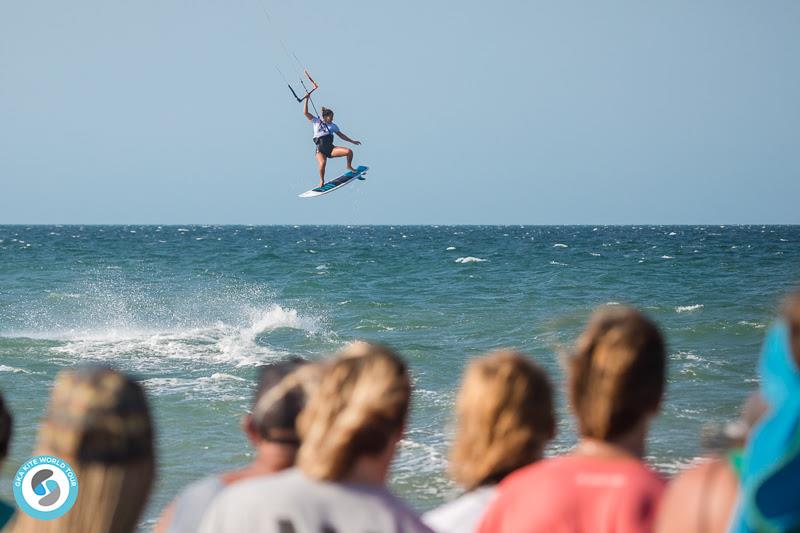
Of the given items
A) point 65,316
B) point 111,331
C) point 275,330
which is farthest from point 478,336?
point 65,316

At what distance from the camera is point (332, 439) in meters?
2.21

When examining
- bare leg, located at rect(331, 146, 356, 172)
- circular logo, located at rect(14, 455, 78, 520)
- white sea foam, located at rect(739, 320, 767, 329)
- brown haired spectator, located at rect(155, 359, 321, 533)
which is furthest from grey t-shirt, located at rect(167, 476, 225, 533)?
white sea foam, located at rect(739, 320, 767, 329)

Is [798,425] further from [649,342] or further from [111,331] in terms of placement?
[111,331]

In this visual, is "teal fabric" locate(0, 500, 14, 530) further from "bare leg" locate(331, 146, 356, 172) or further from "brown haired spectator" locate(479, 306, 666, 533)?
"bare leg" locate(331, 146, 356, 172)

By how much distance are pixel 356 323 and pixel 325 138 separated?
25.2ft

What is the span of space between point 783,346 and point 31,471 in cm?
208

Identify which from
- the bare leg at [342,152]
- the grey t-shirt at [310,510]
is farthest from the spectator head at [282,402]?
the bare leg at [342,152]

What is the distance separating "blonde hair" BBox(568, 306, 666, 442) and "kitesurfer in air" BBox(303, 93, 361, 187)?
10455mm

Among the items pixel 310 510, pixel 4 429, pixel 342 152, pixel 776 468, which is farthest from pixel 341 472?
pixel 342 152

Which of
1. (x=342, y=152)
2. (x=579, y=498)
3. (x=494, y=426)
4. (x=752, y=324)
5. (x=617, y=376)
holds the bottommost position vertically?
(x=752, y=324)

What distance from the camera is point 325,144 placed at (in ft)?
44.0

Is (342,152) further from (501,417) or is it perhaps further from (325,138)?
(501,417)

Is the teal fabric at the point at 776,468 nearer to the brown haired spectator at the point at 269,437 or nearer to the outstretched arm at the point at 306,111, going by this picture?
the brown haired spectator at the point at 269,437

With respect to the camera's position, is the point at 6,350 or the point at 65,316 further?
the point at 65,316
